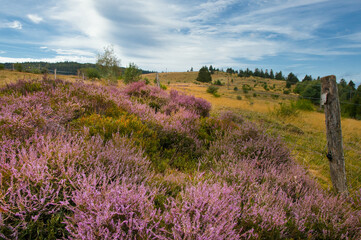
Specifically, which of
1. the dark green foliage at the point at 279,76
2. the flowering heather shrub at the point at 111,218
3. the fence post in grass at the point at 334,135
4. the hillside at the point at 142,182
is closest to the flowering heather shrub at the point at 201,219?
the hillside at the point at 142,182

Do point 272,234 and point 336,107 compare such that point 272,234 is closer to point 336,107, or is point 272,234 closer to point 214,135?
point 336,107

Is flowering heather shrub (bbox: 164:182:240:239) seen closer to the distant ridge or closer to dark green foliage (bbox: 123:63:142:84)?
dark green foliage (bbox: 123:63:142:84)

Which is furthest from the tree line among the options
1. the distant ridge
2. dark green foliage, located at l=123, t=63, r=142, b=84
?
the distant ridge

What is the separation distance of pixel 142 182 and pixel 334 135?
381 centimetres

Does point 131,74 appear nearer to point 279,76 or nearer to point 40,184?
point 40,184

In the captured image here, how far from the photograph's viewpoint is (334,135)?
3.79 metres

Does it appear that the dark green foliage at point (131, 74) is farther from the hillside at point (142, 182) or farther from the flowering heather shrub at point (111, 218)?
the flowering heather shrub at point (111, 218)

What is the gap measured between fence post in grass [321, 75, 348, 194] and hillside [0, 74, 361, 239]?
387 mm

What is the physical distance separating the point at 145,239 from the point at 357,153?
9056 mm

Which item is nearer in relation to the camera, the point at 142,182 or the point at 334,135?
the point at 142,182

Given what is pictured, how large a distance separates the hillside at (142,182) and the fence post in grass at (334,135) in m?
0.39

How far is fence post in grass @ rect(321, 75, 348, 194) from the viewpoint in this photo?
12.2 feet

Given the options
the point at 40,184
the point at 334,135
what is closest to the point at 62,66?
the point at 40,184

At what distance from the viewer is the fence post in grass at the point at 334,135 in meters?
3.73
